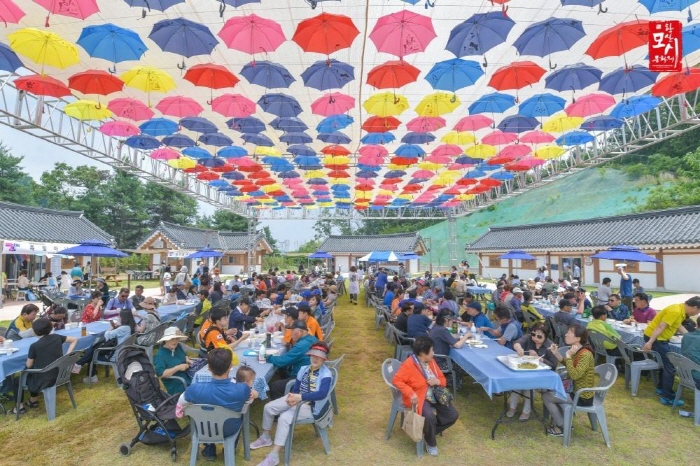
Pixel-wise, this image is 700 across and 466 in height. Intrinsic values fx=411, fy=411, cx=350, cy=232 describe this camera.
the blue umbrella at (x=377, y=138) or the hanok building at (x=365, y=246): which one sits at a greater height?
the blue umbrella at (x=377, y=138)

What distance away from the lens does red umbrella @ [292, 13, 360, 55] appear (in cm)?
607

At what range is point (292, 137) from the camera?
11859 millimetres

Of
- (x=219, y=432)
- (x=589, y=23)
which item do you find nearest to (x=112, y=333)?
(x=219, y=432)

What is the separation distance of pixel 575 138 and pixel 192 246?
3084 centimetres

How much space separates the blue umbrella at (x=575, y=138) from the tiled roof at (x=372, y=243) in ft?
85.8

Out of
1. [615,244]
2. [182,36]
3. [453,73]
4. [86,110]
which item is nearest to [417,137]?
[453,73]

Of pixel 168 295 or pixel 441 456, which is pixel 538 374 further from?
pixel 168 295

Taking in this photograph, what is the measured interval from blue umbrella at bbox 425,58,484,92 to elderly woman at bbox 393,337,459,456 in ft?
17.9

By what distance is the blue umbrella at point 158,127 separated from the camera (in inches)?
426

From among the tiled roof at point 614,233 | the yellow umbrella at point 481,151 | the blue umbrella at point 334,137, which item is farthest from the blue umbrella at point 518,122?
the tiled roof at point 614,233

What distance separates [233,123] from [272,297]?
184 inches

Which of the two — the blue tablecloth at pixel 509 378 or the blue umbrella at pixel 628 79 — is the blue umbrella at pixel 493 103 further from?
the blue tablecloth at pixel 509 378

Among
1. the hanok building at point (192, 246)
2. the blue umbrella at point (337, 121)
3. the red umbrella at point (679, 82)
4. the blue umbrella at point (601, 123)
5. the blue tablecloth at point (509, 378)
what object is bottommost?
the blue tablecloth at point (509, 378)

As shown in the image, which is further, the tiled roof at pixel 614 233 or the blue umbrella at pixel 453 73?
the tiled roof at pixel 614 233
